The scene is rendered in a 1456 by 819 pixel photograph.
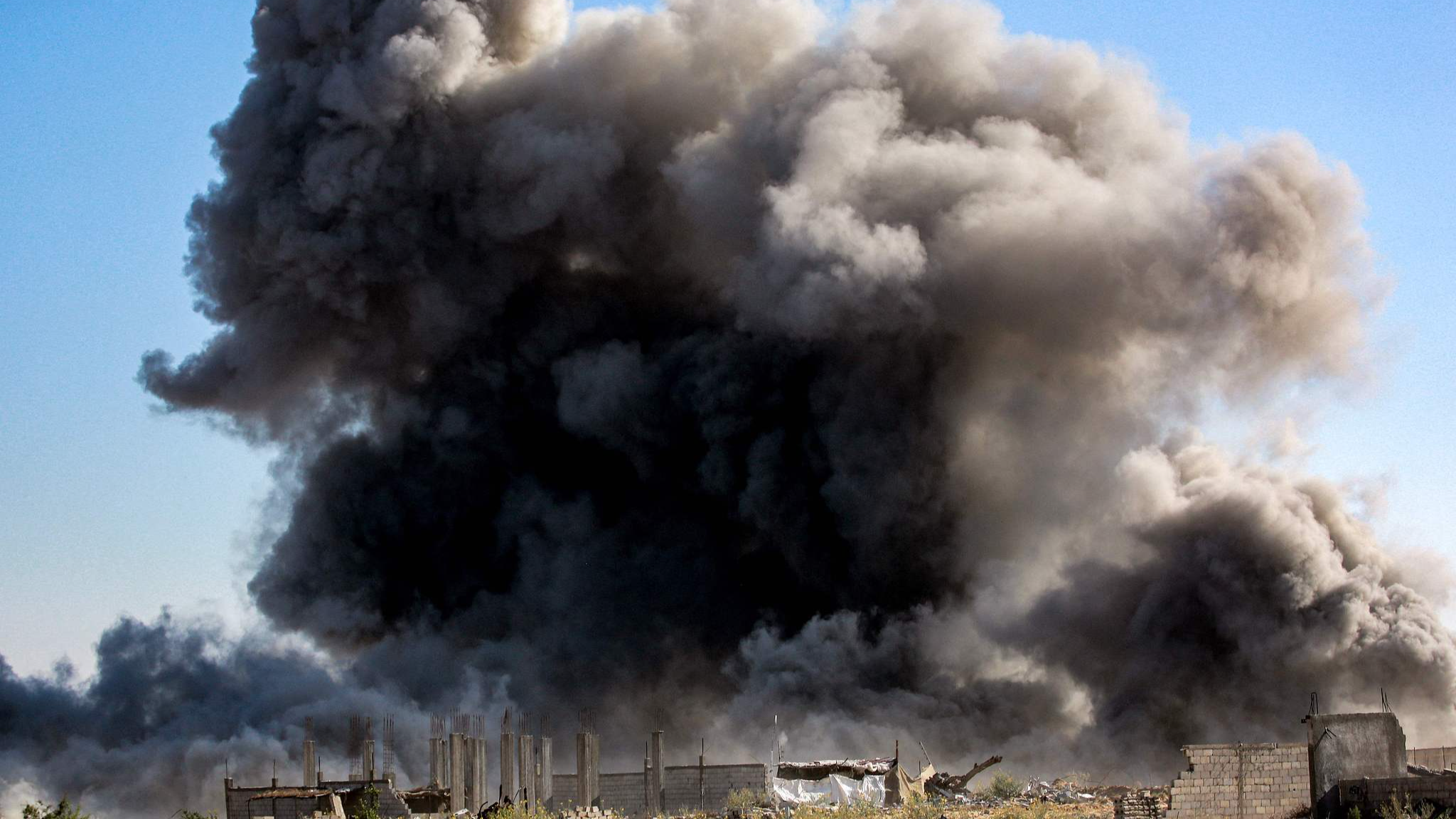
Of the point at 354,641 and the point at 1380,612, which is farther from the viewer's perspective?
the point at 354,641

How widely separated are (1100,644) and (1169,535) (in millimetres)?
3598

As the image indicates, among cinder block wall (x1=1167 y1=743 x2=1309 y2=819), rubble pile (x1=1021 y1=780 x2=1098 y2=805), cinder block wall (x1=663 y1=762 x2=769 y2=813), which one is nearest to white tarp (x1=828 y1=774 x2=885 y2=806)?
cinder block wall (x1=663 y1=762 x2=769 y2=813)

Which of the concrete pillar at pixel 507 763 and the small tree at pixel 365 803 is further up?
the concrete pillar at pixel 507 763

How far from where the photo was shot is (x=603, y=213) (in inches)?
2611

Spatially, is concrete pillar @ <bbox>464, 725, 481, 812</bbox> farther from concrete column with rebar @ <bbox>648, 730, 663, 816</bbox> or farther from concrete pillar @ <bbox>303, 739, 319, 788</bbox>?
concrete column with rebar @ <bbox>648, 730, 663, 816</bbox>

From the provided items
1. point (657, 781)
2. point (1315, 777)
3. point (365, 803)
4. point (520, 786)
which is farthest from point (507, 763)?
point (1315, 777)

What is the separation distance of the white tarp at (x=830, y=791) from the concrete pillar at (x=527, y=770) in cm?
545

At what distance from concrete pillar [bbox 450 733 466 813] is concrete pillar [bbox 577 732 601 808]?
268 cm

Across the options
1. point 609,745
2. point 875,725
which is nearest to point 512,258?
point 609,745

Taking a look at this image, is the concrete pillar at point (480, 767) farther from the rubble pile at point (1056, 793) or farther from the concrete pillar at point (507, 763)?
the rubble pile at point (1056, 793)

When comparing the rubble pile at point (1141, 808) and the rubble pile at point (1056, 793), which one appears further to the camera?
the rubble pile at point (1056, 793)

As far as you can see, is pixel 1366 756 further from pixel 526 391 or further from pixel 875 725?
pixel 526 391

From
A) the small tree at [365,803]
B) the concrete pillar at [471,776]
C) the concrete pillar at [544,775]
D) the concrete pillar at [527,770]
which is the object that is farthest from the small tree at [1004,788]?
the small tree at [365,803]

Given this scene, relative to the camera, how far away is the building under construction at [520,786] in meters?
40.7
